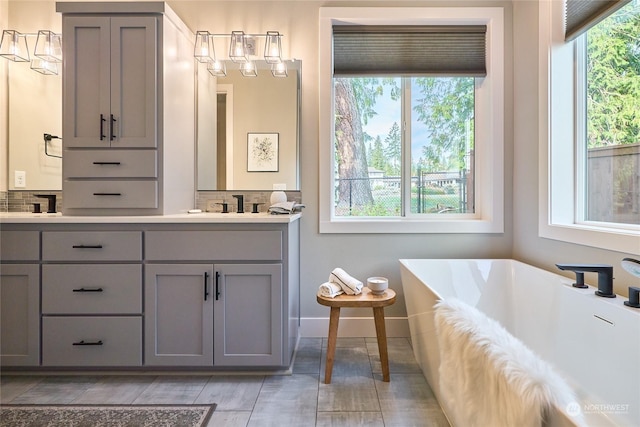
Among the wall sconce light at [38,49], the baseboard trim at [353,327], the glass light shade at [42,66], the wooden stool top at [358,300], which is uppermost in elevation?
the wall sconce light at [38,49]

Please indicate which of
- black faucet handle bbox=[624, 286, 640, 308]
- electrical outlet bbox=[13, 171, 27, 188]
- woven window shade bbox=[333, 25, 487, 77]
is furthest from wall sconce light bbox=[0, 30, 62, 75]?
black faucet handle bbox=[624, 286, 640, 308]

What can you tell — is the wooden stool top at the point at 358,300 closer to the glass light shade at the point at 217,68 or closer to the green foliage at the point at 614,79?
the green foliage at the point at 614,79

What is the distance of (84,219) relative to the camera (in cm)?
186

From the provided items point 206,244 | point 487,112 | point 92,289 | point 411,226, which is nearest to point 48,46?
point 92,289

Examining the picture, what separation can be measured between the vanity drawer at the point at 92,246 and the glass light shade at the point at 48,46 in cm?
138

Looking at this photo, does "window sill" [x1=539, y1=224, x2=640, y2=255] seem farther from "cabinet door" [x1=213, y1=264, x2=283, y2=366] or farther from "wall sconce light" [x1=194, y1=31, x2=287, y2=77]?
"wall sconce light" [x1=194, y1=31, x2=287, y2=77]

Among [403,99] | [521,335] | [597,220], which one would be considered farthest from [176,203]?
[597,220]

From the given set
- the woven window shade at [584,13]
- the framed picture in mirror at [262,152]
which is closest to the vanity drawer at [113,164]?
the framed picture in mirror at [262,152]

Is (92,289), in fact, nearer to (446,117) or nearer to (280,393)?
(280,393)

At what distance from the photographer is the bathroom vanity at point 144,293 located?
187 cm

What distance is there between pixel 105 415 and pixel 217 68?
221 cm

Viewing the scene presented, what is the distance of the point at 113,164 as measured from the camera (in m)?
2.05

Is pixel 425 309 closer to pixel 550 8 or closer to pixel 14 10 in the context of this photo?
pixel 550 8

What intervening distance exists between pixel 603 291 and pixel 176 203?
2.39m
